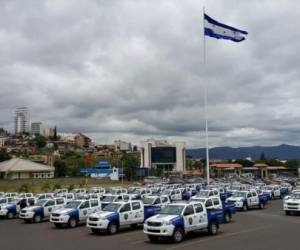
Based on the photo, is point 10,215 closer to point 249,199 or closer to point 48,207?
point 48,207

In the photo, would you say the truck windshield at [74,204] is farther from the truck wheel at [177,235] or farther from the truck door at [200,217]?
the truck wheel at [177,235]

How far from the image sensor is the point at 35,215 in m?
32.3

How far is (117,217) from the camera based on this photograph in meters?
24.2

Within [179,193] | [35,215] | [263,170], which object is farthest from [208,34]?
[263,170]

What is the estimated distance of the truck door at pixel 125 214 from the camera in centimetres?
2461

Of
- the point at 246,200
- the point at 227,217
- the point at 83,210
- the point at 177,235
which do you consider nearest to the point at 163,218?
the point at 177,235

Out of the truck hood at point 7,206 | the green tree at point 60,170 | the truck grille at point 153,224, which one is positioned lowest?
the truck hood at point 7,206

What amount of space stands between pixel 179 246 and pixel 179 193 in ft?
91.5

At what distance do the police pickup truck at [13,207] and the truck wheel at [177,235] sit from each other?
63.8ft

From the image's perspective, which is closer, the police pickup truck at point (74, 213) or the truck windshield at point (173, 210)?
the truck windshield at point (173, 210)

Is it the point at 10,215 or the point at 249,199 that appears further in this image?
the point at 249,199

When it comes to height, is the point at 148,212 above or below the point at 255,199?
below

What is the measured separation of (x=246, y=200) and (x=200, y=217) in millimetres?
17931

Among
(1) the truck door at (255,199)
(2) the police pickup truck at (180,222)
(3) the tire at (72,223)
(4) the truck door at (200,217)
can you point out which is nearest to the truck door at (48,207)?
(3) the tire at (72,223)
